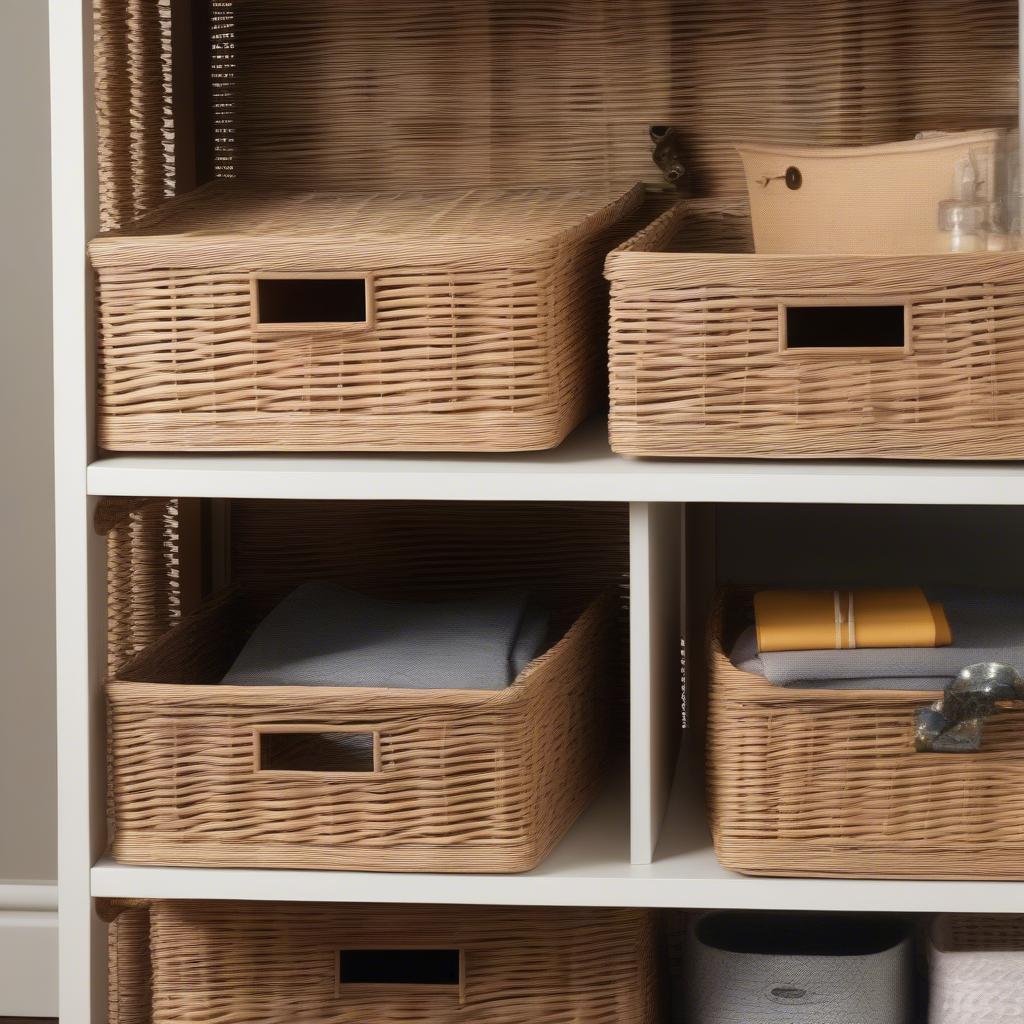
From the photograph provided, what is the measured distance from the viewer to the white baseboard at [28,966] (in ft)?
5.61

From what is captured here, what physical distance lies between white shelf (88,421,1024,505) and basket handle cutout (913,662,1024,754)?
0.39 ft

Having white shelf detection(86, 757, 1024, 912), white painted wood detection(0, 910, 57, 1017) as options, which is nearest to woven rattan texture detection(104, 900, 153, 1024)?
white painted wood detection(0, 910, 57, 1017)

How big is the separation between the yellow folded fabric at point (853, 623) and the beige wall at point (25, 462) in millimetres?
822

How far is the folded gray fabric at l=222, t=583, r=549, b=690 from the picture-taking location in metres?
1.23

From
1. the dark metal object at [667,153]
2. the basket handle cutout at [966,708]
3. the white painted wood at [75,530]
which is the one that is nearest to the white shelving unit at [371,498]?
the white painted wood at [75,530]

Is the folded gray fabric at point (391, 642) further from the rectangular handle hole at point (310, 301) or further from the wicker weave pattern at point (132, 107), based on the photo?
the wicker weave pattern at point (132, 107)

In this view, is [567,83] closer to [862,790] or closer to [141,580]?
[141,580]

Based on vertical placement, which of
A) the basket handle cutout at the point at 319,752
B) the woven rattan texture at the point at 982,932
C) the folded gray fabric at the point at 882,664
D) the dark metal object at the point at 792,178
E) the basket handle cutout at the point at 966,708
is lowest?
the woven rattan texture at the point at 982,932

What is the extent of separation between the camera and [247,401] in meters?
1.18

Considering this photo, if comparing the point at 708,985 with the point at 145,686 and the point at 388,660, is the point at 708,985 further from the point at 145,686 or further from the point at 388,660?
the point at 145,686

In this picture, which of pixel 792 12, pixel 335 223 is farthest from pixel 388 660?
pixel 792 12

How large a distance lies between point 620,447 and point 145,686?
0.38 m

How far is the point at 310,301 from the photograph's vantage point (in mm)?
Answer: 1361

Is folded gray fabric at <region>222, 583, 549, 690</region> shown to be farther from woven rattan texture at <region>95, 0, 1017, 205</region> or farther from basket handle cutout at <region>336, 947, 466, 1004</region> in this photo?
woven rattan texture at <region>95, 0, 1017, 205</region>
